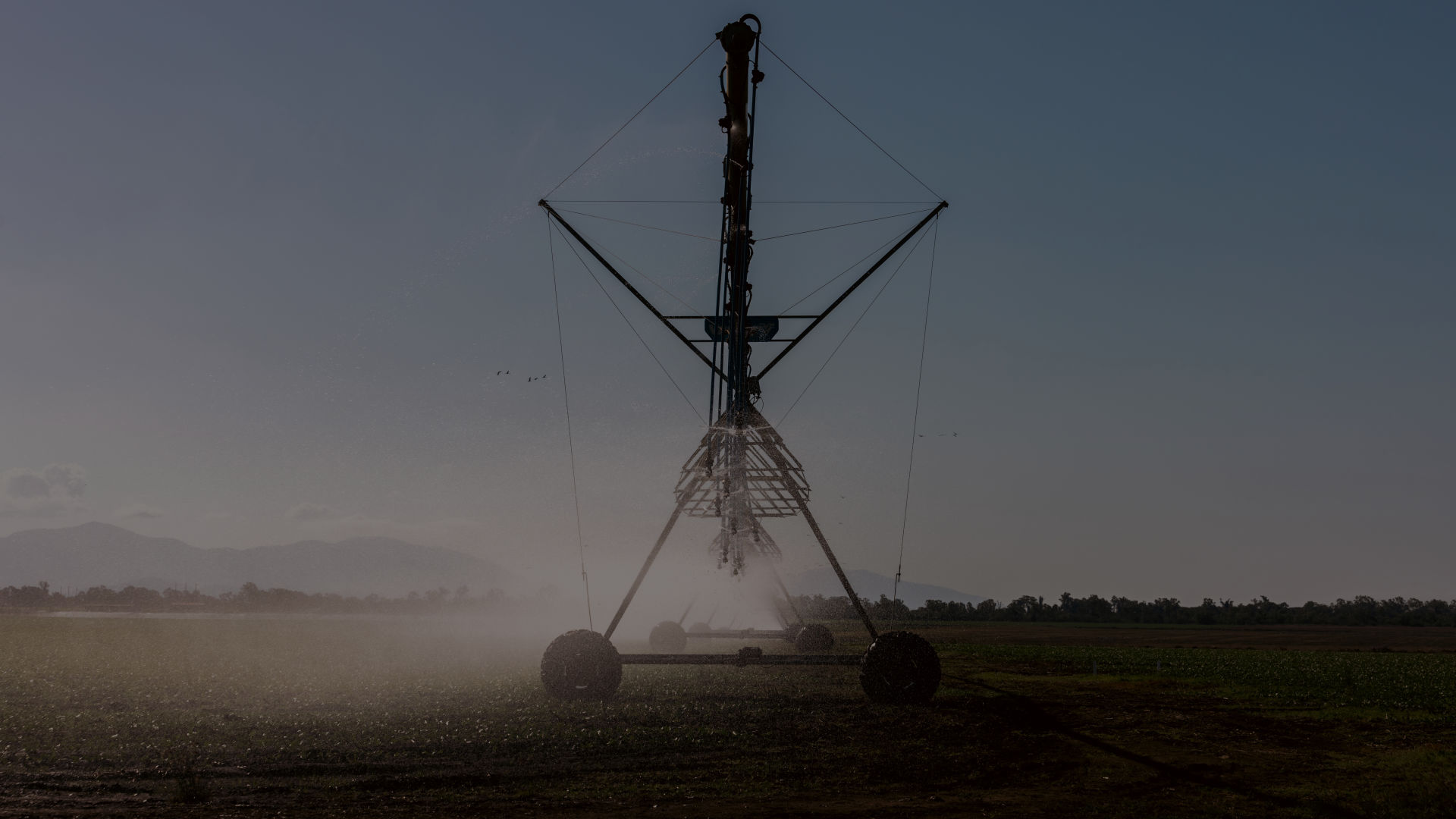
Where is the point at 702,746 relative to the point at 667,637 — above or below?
above

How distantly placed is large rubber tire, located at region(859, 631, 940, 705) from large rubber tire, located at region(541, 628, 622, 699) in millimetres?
5803

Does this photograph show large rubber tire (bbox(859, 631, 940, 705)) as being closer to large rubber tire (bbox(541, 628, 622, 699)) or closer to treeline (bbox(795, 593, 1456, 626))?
large rubber tire (bbox(541, 628, 622, 699))

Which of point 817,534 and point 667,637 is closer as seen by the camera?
point 817,534

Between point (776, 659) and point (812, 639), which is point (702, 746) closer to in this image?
point (776, 659)

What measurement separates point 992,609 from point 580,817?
17344cm

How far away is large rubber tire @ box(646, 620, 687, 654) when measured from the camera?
3853 centimetres

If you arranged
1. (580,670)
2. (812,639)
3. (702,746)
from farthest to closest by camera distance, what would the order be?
(812,639) → (580,670) → (702,746)

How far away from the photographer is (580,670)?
20.1 meters

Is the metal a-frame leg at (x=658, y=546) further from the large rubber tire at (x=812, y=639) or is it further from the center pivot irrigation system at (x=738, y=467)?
the large rubber tire at (x=812, y=639)

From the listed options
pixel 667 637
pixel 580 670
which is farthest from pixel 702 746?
pixel 667 637

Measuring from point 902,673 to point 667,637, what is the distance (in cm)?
2030

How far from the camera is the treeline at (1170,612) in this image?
5699 inches

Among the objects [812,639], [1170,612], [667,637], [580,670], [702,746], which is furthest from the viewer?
[1170,612]

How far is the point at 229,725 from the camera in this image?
18.4 m
